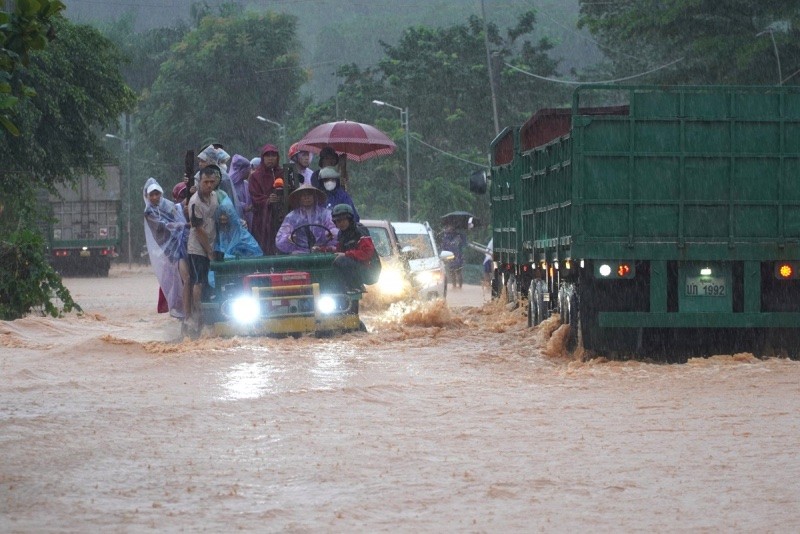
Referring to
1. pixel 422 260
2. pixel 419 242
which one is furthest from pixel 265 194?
pixel 419 242

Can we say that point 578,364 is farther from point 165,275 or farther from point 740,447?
point 165,275

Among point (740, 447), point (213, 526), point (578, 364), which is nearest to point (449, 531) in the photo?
point (213, 526)

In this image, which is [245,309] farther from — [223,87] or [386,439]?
[223,87]

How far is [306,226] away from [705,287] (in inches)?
214

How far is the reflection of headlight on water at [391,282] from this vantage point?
23.2 metres

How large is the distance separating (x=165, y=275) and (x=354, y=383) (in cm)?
671

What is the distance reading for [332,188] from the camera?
18.9m

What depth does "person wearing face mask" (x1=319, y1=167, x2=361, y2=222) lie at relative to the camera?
18.8 meters

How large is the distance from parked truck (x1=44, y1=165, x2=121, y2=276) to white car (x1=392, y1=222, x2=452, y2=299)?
2821 centimetres

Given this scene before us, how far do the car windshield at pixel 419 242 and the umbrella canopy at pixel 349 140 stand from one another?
323cm

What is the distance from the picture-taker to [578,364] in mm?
14523

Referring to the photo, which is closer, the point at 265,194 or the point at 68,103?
the point at 265,194

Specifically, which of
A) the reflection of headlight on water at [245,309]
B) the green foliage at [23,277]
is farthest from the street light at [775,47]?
the reflection of headlight on water at [245,309]

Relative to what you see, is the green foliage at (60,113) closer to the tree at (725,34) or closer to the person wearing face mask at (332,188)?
the person wearing face mask at (332,188)
